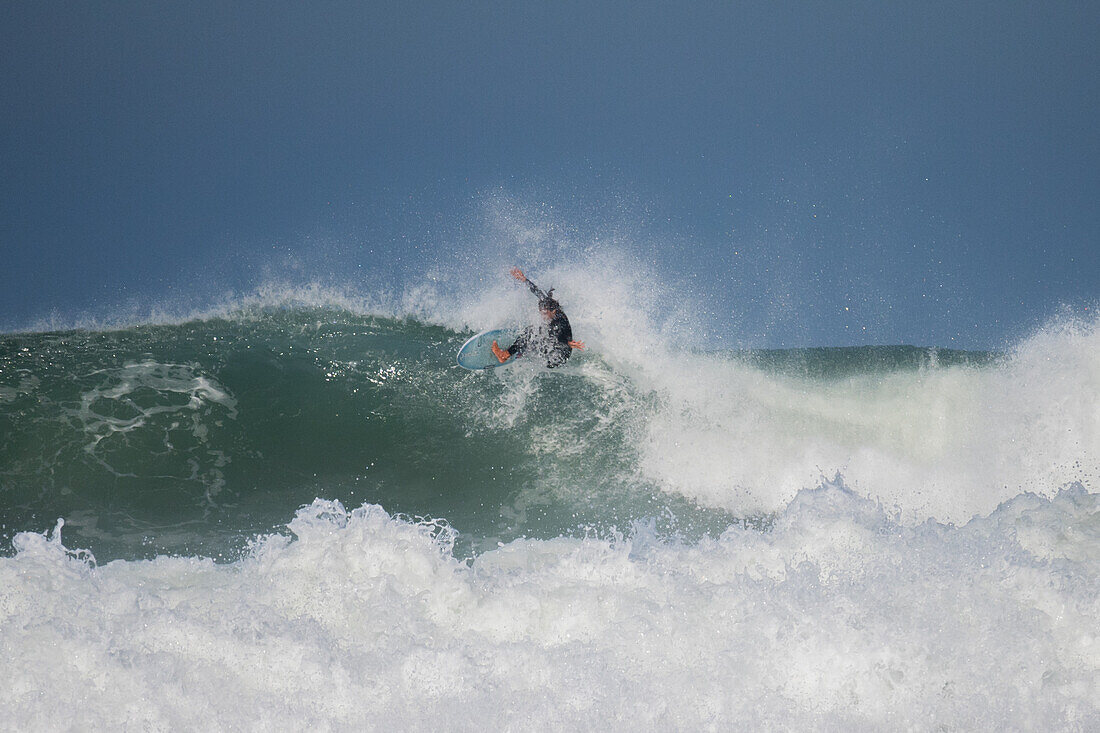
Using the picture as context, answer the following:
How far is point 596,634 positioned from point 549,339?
4.75 meters

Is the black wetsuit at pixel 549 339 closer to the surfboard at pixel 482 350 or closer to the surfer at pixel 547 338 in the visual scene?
the surfer at pixel 547 338

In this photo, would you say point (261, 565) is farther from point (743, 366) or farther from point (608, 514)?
point (743, 366)

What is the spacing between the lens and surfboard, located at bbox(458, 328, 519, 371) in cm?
888

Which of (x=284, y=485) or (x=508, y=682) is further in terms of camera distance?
(x=284, y=485)

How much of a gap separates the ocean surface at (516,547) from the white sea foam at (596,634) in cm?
2

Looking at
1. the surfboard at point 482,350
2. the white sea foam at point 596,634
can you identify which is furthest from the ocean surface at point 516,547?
the surfboard at point 482,350

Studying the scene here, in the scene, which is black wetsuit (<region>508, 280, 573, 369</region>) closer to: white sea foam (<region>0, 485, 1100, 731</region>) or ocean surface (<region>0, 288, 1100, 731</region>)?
ocean surface (<region>0, 288, 1100, 731</region>)

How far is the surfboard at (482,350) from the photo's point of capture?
888 cm

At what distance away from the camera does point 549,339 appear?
27.8ft

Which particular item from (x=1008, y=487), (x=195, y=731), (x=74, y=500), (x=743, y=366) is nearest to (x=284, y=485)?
(x=74, y=500)

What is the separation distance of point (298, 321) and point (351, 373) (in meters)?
1.67

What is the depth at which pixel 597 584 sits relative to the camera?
4469mm

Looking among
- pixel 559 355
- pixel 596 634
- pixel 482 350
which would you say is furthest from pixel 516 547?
pixel 482 350

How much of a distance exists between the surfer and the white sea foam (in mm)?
3932
